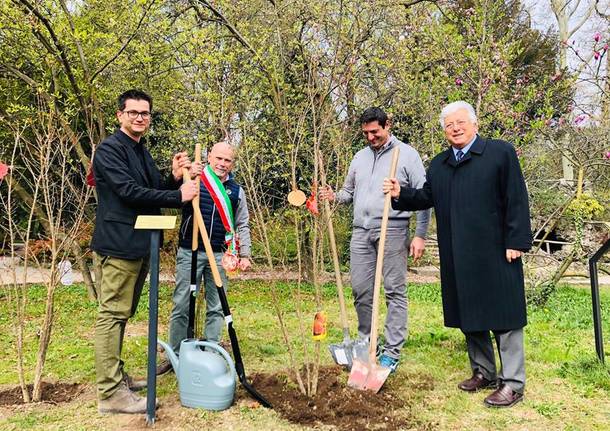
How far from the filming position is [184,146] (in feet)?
23.1

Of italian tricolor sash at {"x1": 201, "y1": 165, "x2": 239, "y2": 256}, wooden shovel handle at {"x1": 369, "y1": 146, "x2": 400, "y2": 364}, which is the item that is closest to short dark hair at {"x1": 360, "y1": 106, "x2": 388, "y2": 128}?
wooden shovel handle at {"x1": 369, "y1": 146, "x2": 400, "y2": 364}

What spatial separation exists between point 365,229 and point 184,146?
3874 millimetres

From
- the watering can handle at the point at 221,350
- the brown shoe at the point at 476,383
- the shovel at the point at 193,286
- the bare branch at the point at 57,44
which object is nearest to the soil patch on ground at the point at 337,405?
the watering can handle at the point at 221,350

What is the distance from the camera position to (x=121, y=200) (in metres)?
3.13

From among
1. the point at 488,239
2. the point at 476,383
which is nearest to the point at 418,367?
the point at 476,383

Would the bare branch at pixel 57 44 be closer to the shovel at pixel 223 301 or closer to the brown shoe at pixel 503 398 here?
the shovel at pixel 223 301

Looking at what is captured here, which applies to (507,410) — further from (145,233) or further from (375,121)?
(145,233)

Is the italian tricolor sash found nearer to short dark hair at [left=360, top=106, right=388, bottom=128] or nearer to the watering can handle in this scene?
the watering can handle

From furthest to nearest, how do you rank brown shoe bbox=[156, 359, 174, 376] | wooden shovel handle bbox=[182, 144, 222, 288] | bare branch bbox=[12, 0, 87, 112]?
bare branch bbox=[12, 0, 87, 112] → brown shoe bbox=[156, 359, 174, 376] → wooden shovel handle bbox=[182, 144, 222, 288]

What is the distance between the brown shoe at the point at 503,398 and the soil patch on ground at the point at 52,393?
265 cm

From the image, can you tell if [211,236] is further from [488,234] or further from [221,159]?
[488,234]

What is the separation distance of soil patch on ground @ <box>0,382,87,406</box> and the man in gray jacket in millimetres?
2059

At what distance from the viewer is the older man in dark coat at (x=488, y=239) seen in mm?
3232

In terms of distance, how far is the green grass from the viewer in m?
3.08
